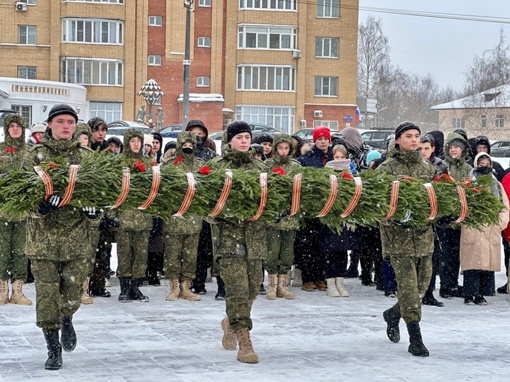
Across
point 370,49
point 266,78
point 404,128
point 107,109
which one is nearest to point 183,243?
point 404,128

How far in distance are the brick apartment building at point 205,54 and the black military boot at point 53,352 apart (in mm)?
50091

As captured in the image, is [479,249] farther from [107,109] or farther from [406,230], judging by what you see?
[107,109]

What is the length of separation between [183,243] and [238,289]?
3.43m

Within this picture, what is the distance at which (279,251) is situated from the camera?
1115 centimetres

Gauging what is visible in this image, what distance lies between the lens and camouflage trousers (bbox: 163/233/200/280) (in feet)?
35.1

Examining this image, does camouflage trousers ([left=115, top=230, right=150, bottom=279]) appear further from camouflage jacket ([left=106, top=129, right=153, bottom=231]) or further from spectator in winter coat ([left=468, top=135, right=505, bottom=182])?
spectator in winter coat ([left=468, top=135, right=505, bottom=182])

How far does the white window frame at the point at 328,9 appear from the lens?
60987 millimetres

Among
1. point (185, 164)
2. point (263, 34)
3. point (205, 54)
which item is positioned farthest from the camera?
point (263, 34)

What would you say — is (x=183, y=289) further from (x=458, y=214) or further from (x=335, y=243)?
(x=458, y=214)

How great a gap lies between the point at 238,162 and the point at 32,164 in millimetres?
1727

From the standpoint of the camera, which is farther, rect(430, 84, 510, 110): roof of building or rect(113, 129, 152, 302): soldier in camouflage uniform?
rect(430, 84, 510, 110): roof of building

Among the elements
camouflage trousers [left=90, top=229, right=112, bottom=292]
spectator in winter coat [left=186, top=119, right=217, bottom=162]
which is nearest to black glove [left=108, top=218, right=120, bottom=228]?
camouflage trousers [left=90, top=229, right=112, bottom=292]

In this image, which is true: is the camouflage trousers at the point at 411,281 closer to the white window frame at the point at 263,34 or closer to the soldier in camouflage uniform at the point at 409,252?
the soldier in camouflage uniform at the point at 409,252

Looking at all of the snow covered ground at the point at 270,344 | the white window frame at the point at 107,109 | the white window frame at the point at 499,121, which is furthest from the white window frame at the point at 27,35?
the snow covered ground at the point at 270,344
